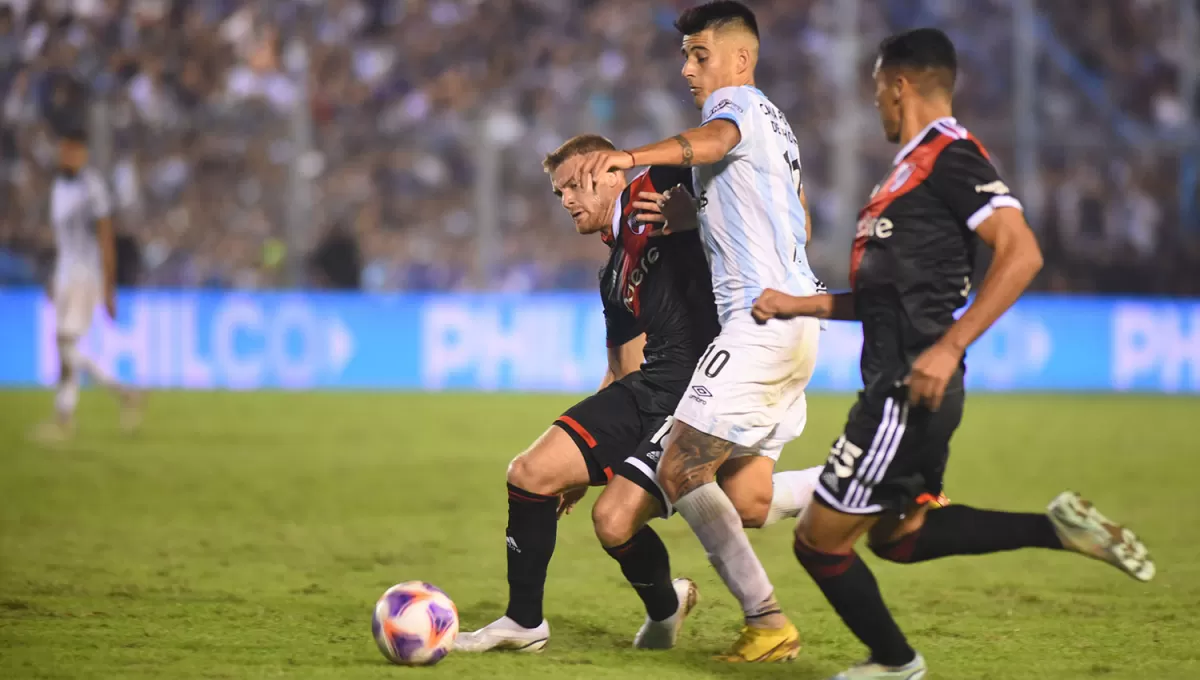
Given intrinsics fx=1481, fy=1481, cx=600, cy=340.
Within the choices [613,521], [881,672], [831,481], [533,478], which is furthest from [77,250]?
[881,672]

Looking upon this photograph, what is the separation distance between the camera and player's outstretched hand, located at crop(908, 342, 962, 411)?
14.3ft

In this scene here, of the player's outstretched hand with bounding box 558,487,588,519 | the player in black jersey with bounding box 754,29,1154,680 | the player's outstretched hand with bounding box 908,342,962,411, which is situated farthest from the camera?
the player's outstretched hand with bounding box 558,487,588,519

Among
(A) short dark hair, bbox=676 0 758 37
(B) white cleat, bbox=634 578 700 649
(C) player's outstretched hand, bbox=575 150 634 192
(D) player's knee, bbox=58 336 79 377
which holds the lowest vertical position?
(B) white cleat, bbox=634 578 700 649

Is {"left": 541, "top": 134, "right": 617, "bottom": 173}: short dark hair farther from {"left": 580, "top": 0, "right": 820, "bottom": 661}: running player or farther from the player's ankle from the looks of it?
the player's ankle

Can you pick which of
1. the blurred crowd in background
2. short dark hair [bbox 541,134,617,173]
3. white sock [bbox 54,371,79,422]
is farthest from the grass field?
the blurred crowd in background

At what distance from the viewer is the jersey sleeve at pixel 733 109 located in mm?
5285

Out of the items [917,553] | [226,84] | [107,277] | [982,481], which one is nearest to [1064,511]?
[917,553]

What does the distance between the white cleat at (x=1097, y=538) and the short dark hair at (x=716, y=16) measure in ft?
6.90

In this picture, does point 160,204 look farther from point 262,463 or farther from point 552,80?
point 262,463

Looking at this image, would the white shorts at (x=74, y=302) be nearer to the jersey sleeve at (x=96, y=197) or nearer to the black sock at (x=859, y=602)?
the jersey sleeve at (x=96, y=197)

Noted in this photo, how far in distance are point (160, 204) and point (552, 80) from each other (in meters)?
5.57

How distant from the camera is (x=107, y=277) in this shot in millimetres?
12984

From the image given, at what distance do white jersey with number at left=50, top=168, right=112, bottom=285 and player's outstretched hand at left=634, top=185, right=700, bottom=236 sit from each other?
9149mm

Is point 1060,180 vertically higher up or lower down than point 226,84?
lower down
